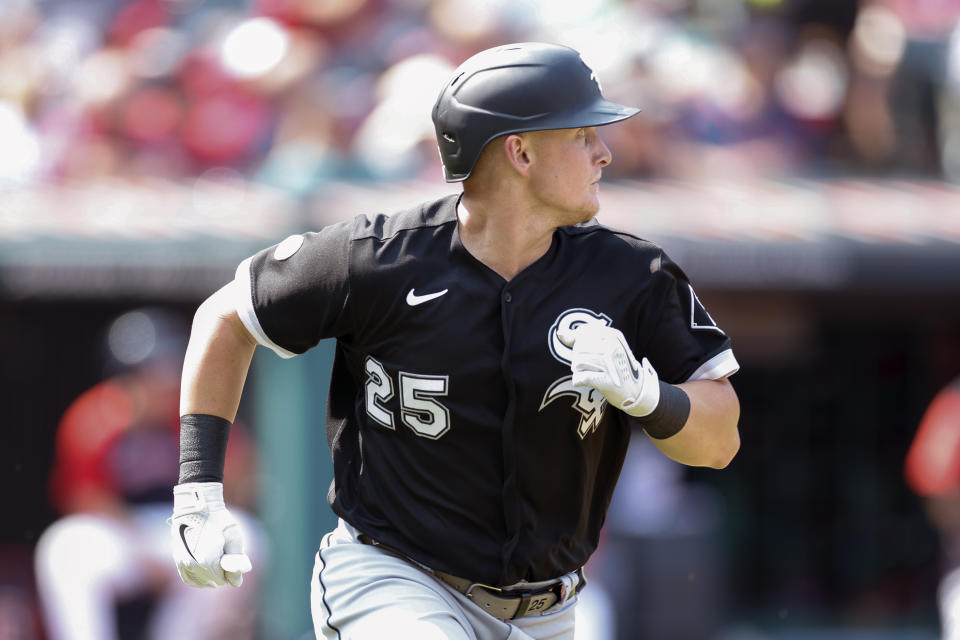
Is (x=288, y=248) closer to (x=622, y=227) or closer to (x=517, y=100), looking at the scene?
(x=517, y=100)

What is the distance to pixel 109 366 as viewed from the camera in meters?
7.72

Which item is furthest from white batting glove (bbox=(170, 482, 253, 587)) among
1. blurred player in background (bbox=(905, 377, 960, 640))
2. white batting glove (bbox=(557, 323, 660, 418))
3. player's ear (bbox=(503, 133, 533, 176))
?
blurred player in background (bbox=(905, 377, 960, 640))

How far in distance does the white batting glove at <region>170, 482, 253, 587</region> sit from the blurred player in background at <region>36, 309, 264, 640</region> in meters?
4.10

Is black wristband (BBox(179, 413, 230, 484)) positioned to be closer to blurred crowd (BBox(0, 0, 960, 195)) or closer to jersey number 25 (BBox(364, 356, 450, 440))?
jersey number 25 (BBox(364, 356, 450, 440))

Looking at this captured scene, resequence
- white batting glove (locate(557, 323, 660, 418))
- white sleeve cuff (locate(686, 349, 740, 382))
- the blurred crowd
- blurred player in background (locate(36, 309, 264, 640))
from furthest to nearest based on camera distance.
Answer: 1. the blurred crowd
2. blurred player in background (locate(36, 309, 264, 640))
3. white sleeve cuff (locate(686, 349, 740, 382))
4. white batting glove (locate(557, 323, 660, 418))

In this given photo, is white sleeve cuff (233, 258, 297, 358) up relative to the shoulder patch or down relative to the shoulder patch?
down

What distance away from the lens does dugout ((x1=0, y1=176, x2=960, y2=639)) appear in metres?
7.12

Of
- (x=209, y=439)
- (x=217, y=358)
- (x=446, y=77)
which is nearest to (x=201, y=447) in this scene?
(x=209, y=439)

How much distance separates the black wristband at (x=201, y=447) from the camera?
10.2 ft

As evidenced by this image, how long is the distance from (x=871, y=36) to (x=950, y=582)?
327 cm

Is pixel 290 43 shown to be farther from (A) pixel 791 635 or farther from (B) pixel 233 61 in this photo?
(A) pixel 791 635

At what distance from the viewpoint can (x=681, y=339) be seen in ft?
10.0

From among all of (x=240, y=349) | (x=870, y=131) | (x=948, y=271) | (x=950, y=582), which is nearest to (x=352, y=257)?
(x=240, y=349)

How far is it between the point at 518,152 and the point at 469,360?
1.54ft
